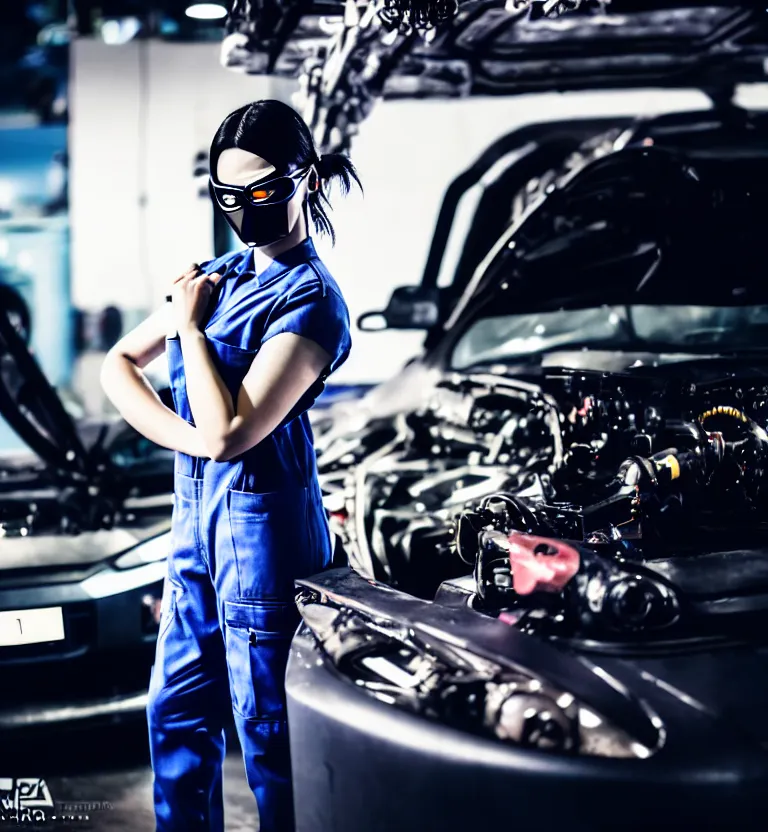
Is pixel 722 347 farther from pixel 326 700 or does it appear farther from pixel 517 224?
pixel 326 700

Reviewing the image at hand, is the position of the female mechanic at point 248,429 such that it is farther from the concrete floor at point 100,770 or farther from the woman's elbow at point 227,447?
the concrete floor at point 100,770

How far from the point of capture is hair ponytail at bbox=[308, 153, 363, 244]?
72.8 inches

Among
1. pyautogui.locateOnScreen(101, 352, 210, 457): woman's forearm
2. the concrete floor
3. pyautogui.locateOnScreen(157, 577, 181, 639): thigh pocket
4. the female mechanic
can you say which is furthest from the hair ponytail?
the concrete floor

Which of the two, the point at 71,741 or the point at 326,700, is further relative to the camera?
the point at 71,741

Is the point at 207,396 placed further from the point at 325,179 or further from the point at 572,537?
the point at 572,537

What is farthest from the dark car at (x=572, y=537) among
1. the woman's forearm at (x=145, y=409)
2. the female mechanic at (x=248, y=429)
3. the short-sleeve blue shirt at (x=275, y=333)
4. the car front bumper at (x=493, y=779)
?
the woman's forearm at (x=145, y=409)

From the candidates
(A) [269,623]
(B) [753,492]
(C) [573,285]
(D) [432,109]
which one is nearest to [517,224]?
(C) [573,285]

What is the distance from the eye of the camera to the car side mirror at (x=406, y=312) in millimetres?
3105

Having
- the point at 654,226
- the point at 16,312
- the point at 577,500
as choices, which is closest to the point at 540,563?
the point at 577,500

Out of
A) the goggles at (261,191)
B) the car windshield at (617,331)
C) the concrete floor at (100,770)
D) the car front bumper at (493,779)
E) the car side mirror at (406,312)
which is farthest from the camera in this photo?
the car side mirror at (406,312)

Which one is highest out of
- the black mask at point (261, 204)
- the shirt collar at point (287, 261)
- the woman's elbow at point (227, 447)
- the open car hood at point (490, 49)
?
the open car hood at point (490, 49)

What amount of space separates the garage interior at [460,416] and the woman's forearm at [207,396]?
0.33 meters

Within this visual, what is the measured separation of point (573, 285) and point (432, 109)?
30.0 inches

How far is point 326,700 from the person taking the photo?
1.57 metres
